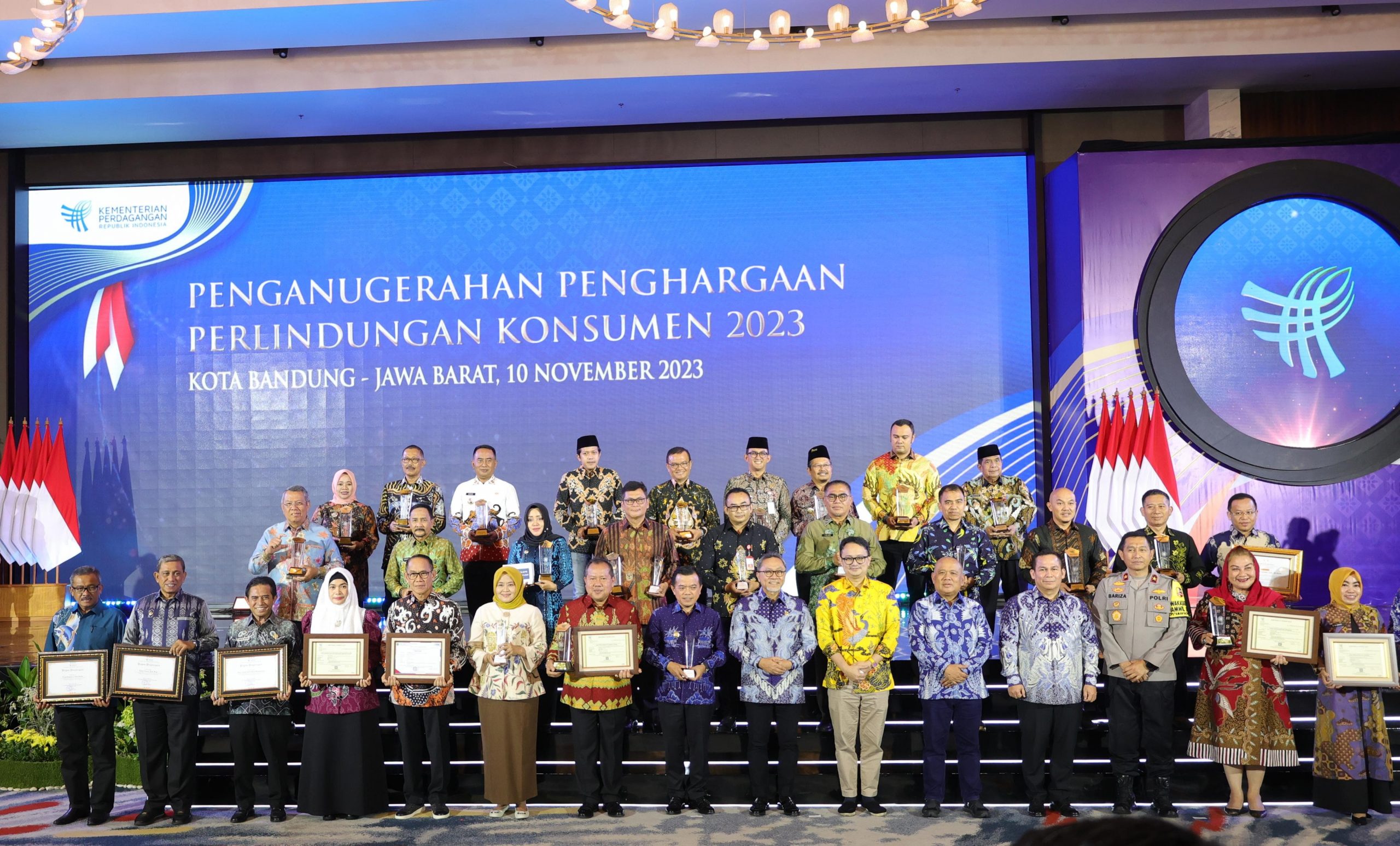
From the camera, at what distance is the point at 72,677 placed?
6.77m

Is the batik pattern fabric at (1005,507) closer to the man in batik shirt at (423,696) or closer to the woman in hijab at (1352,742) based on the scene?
the woman in hijab at (1352,742)

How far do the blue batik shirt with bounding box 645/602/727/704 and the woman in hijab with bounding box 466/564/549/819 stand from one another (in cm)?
70

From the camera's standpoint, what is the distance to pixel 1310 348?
368 inches

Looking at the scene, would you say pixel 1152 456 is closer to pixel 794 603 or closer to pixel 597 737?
pixel 794 603

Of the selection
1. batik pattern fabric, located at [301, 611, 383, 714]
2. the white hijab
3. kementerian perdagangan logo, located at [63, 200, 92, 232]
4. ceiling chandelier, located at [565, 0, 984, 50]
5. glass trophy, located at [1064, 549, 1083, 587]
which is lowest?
batik pattern fabric, located at [301, 611, 383, 714]

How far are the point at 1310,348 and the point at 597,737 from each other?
6.40 meters

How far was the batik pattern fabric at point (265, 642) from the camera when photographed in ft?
22.5

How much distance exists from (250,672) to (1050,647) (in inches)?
177

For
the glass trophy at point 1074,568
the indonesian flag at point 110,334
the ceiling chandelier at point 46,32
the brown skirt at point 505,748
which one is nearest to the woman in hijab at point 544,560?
the brown skirt at point 505,748

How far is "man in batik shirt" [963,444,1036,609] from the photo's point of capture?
7734 mm

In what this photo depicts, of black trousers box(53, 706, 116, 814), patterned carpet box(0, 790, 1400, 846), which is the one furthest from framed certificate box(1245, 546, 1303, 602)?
black trousers box(53, 706, 116, 814)

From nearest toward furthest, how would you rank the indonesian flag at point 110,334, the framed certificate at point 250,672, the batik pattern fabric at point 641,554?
the framed certificate at point 250,672 < the batik pattern fabric at point 641,554 < the indonesian flag at point 110,334

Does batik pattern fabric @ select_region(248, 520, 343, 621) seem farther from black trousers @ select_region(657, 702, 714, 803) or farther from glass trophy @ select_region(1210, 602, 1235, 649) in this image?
glass trophy @ select_region(1210, 602, 1235, 649)

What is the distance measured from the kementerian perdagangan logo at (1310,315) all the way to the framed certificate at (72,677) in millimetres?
8522
